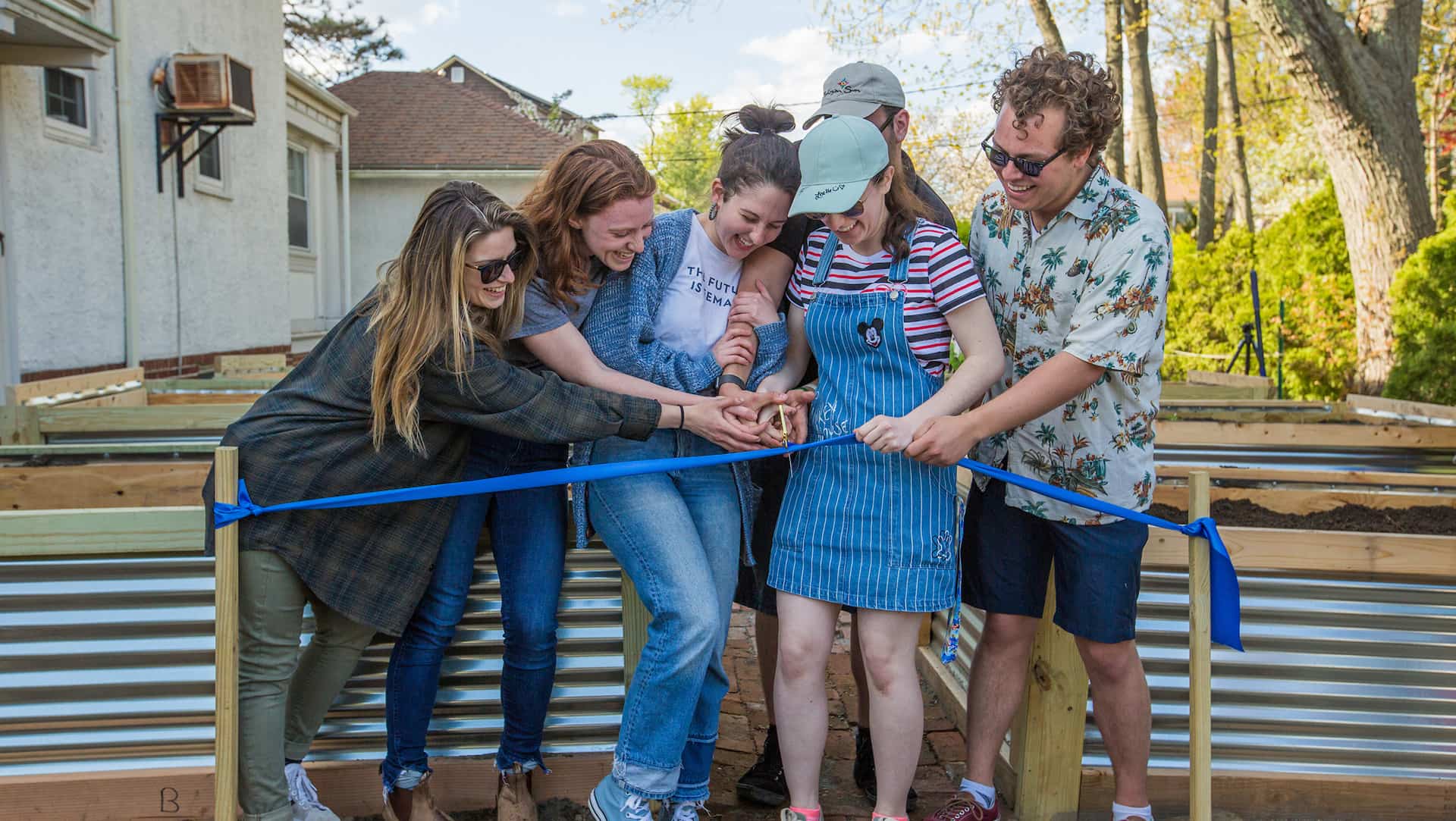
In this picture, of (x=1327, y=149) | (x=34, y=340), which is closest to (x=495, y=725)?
(x=34, y=340)

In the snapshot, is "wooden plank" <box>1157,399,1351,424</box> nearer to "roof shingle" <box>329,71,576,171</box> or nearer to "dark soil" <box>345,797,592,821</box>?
"dark soil" <box>345,797,592,821</box>

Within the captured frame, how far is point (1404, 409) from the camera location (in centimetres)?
573

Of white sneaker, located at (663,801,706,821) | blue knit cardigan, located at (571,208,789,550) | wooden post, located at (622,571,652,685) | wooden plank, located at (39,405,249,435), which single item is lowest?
white sneaker, located at (663,801,706,821)

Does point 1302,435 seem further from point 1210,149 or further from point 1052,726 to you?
point 1210,149

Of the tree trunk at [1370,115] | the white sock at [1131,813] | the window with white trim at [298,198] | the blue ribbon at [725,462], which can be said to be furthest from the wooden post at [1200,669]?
the window with white trim at [298,198]

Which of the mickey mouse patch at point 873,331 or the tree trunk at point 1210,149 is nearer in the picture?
the mickey mouse patch at point 873,331

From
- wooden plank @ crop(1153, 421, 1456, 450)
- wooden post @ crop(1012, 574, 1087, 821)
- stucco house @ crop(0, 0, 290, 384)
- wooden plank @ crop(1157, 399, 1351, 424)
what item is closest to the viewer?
wooden post @ crop(1012, 574, 1087, 821)

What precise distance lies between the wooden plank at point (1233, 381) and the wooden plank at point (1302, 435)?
2054 millimetres

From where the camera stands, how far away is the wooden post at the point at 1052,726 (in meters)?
3.17

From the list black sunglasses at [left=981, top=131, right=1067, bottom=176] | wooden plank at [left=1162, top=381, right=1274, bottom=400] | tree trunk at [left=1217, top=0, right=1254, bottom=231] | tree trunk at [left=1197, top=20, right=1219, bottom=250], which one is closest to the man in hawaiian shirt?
black sunglasses at [left=981, top=131, right=1067, bottom=176]

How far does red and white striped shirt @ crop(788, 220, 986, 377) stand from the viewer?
2.79 metres

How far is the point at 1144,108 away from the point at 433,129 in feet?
48.5

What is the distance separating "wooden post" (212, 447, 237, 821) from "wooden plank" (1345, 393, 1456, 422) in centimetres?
537

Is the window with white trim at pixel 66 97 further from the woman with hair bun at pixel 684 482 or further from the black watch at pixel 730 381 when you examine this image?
the black watch at pixel 730 381
